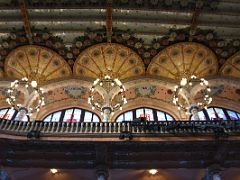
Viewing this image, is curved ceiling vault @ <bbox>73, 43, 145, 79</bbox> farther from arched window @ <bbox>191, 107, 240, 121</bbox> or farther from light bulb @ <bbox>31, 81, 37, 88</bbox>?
arched window @ <bbox>191, 107, 240, 121</bbox>

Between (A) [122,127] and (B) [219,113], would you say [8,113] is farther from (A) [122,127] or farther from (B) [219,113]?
(B) [219,113]

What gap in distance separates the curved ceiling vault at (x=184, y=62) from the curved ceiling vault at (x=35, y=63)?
4425 mm

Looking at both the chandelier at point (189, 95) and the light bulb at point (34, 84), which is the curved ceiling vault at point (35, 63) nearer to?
the light bulb at point (34, 84)

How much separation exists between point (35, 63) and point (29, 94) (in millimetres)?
1904

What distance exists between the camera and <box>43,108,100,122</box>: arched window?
15.8m

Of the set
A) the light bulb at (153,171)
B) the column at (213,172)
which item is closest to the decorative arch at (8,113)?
the light bulb at (153,171)

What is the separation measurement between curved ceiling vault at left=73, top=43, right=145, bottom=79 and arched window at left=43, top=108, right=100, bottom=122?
1823 millimetres

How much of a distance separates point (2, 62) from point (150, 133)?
9.20 meters

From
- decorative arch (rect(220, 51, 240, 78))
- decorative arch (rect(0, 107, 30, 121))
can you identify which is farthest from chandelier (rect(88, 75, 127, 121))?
decorative arch (rect(220, 51, 240, 78))

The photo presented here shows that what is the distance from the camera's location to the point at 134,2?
14922mm

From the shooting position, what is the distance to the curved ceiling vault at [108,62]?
15.9 m

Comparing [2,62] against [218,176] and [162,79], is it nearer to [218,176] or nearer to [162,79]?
[162,79]

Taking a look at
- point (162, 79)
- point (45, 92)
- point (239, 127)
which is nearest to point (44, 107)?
point (45, 92)

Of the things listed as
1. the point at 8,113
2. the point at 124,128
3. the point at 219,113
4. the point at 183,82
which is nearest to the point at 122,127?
the point at 124,128
